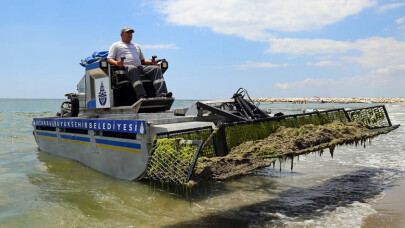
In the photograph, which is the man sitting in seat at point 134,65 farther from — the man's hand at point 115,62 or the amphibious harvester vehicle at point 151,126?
the amphibious harvester vehicle at point 151,126

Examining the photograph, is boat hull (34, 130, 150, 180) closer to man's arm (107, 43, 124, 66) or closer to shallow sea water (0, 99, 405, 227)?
shallow sea water (0, 99, 405, 227)

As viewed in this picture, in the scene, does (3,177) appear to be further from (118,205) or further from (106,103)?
(118,205)

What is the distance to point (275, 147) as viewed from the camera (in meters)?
5.21

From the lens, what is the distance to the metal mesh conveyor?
15.2ft

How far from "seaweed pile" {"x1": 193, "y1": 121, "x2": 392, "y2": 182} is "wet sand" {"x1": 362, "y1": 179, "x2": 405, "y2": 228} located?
42.8 inches

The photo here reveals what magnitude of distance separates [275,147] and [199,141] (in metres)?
1.35

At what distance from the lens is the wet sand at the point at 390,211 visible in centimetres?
466

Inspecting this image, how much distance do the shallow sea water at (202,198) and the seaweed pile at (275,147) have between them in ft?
2.66

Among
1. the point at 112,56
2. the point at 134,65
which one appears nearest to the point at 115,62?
the point at 112,56

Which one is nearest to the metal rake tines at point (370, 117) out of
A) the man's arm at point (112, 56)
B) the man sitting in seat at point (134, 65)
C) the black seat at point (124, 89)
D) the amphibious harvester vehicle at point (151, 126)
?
the amphibious harvester vehicle at point (151, 126)

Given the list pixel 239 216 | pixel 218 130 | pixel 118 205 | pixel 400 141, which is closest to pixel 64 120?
pixel 118 205

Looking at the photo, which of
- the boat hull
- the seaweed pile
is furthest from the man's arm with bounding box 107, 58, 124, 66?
the seaweed pile

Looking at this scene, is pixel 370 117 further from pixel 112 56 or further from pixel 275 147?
pixel 112 56

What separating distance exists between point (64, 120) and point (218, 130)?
15.8 ft
